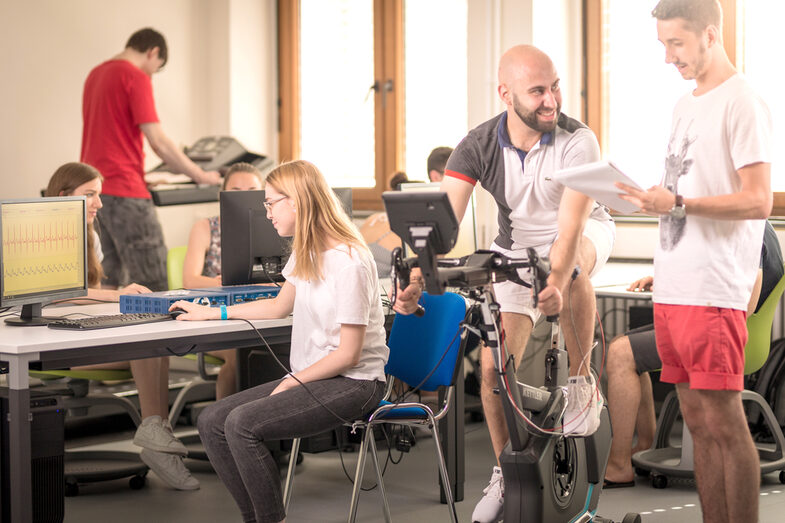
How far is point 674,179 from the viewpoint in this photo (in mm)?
2684

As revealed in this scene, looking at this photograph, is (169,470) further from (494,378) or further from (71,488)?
(494,378)

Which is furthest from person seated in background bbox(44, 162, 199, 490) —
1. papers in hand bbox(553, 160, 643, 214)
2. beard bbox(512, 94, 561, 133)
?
papers in hand bbox(553, 160, 643, 214)

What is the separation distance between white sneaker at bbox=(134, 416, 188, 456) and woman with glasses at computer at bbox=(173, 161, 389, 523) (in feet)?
3.00

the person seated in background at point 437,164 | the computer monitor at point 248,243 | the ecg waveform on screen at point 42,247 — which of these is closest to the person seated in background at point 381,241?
the person seated in background at point 437,164

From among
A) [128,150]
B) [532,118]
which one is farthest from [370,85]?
[532,118]

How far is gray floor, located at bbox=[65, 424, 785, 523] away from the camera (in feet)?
11.4

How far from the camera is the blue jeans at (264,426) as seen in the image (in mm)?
2727

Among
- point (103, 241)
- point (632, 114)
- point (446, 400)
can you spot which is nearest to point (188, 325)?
point (446, 400)

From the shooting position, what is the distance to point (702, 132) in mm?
2598

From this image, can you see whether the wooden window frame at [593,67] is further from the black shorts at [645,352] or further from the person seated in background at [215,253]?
the person seated in background at [215,253]

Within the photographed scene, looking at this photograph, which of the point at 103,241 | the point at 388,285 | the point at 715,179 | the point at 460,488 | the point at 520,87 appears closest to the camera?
the point at 715,179

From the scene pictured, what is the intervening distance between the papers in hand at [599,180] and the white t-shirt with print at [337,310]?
68 centimetres

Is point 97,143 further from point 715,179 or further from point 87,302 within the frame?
point 715,179

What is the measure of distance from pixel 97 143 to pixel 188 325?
2.50 metres
